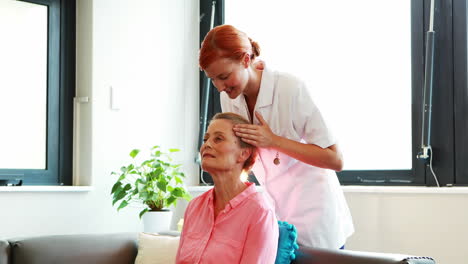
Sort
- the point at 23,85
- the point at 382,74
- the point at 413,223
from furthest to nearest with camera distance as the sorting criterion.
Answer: the point at 23,85 → the point at 382,74 → the point at 413,223

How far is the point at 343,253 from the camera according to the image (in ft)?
6.26

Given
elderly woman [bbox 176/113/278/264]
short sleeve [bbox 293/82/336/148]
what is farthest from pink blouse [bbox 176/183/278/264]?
short sleeve [bbox 293/82/336/148]

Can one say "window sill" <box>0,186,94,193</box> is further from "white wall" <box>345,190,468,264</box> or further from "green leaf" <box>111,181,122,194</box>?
"white wall" <box>345,190,468,264</box>

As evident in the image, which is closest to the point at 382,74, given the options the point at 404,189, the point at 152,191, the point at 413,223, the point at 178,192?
the point at 404,189

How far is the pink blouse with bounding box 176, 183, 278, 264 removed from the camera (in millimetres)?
1940

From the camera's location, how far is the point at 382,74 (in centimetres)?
362

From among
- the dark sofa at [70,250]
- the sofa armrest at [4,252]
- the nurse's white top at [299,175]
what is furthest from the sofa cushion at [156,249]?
the nurse's white top at [299,175]

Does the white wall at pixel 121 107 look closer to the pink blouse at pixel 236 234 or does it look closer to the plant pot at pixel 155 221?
the plant pot at pixel 155 221

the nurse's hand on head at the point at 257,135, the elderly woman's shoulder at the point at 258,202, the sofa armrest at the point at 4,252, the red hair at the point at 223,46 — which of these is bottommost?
the sofa armrest at the point at 4,252

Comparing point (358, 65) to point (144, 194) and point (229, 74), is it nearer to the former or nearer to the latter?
point (144, 194)

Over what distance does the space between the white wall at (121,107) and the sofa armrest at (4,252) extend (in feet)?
3.93

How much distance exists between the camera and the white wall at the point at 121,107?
3803 millimetres

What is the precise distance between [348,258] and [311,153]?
33 cm

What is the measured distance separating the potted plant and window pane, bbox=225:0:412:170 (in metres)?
0.98
